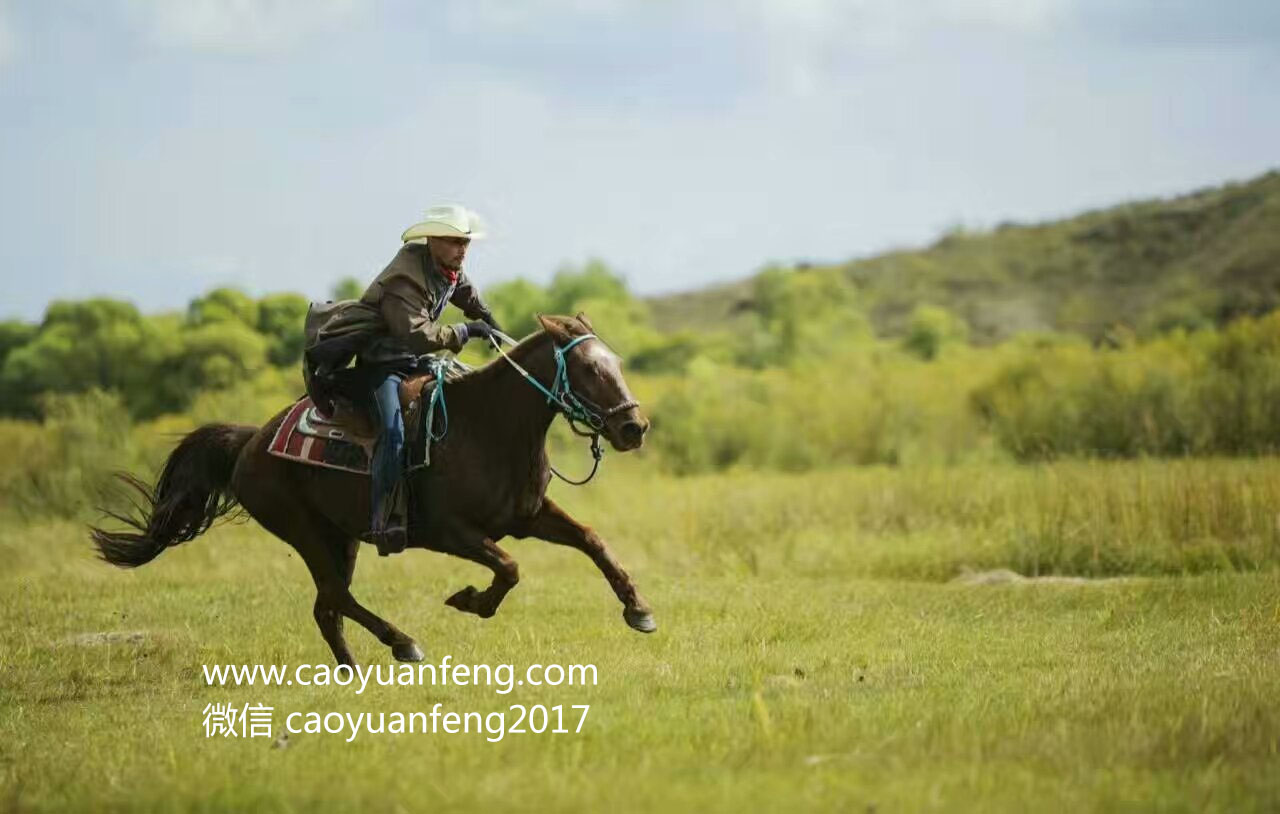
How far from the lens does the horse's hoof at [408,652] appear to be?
11289 mm

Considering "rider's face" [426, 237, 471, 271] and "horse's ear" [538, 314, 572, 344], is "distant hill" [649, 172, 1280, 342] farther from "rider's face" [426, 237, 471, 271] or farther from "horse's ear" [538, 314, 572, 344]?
"horse's ear" [538, 314, 572, 344]

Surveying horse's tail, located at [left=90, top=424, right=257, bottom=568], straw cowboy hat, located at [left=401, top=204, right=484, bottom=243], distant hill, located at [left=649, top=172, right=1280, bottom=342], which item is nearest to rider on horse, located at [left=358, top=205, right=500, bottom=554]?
straw cowboy hat, located at [left=401, top=204, right=484, bottom=243]

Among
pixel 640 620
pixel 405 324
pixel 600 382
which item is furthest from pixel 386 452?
pixel 640 620

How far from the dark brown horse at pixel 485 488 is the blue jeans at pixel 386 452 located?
21 centimetres

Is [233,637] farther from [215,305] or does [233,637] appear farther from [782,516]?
[215,305]

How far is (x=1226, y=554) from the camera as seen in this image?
59.2ft

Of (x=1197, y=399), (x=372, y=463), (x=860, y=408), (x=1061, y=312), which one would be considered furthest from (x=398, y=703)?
(x=1061, y=312)

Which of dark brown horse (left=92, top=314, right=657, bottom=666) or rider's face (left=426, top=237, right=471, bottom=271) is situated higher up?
rider's face (left=426, top=237, right=471, bottom=271)

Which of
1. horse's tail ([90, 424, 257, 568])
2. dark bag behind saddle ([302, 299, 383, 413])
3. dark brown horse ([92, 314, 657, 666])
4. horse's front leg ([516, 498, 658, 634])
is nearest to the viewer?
dark brown horse ([92, 314, 657, 666])

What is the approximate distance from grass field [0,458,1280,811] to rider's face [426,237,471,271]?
272cm

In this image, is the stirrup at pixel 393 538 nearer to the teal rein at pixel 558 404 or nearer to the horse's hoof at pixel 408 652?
the teal rein at pixel 558 404

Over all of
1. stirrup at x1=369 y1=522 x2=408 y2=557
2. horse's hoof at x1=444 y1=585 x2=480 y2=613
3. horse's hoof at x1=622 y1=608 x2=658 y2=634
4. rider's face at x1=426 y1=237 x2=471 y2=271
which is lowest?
horse's hoof at x1=622 y1=608 x2=658 y2=634

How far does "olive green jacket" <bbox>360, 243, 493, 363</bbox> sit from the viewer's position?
11.1m

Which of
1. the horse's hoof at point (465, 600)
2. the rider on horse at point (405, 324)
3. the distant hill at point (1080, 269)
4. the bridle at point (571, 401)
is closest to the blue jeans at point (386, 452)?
the rider on horse at point (405, 324)
